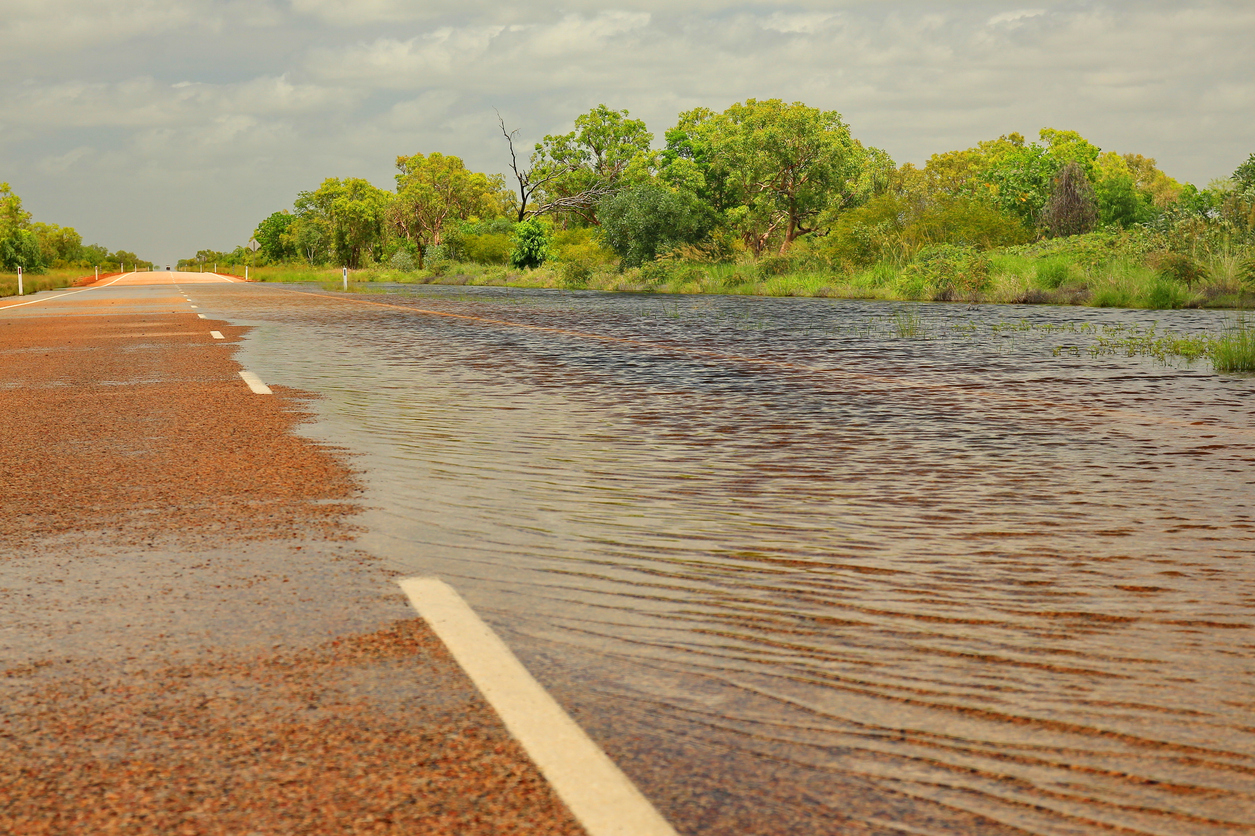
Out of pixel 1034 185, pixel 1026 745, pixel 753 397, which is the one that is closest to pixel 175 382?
pixel 753 397

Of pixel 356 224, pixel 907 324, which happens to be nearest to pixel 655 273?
pixel 907 324

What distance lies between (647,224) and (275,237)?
125 m

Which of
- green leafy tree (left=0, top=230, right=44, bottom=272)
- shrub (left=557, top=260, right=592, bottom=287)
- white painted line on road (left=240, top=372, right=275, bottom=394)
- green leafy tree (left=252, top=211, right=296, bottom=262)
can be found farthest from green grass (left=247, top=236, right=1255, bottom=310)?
green leafy tree (left=252, top=211, right=296, bottom=262)

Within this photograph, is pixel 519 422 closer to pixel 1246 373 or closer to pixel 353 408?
pixel 353 408

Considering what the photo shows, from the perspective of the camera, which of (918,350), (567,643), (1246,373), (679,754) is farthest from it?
(918,350)

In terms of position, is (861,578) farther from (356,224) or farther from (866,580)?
(356,224)

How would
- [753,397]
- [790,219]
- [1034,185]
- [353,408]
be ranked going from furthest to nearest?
[1034,185], [790,219], [753,397], [353,408]

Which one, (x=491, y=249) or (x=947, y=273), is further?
(x=491, y=249)

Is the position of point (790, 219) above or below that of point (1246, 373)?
above

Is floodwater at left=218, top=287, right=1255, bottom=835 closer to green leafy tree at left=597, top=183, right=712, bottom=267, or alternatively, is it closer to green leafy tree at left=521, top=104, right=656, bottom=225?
green leafy tree at left=597, top=183, right=712, bottom=267

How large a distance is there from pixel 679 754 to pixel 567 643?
3.07 feet

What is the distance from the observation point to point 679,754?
2893 millimetres

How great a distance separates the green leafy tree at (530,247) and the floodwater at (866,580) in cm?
6654

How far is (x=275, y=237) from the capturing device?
6772 inches
